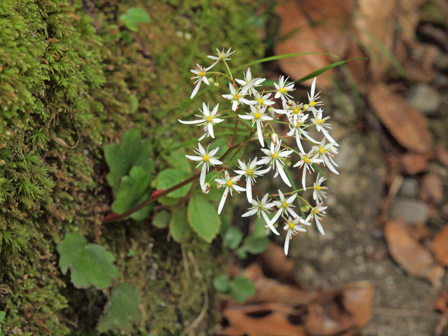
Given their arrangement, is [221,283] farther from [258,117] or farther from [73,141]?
[258,117]

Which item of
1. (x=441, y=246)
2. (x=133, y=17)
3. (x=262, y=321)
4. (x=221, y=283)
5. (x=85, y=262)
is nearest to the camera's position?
(x=85, y=262)

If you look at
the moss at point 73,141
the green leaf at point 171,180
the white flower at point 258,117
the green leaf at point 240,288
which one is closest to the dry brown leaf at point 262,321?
the green leaf at point 240,288

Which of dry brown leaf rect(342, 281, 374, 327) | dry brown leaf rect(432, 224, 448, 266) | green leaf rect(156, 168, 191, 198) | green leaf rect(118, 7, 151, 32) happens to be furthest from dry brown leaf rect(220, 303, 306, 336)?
green leaf rect(118, 7, 151, 32)

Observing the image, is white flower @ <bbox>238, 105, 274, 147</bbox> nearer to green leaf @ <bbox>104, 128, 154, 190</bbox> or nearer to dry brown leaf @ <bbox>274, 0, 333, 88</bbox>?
green leaf @ <bbox>104, 128, 154, 190</bbox>

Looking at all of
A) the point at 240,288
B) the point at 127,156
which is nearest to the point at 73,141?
the point at 127,156

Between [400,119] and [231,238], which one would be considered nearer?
[231,238]

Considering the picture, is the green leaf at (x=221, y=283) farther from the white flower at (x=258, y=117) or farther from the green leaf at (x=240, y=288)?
the white flower at (x=258, y=117)

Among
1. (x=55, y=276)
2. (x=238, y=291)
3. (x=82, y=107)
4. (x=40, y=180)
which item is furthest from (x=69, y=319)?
(x=238, y=291)
